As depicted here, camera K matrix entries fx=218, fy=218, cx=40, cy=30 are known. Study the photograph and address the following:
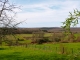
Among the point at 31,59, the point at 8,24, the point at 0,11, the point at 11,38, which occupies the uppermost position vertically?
the point at 0,11

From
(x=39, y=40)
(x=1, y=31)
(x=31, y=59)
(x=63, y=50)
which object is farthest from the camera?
(x=39, y=40)

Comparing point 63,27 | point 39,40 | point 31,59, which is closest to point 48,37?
point 39,40

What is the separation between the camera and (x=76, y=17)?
3143mm

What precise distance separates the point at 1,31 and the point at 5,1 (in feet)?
12.4

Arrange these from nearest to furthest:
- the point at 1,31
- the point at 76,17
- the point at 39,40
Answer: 1. the point at 76,17
2. the point at 1,31
3. the point at 39,40

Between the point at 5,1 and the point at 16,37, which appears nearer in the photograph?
the point at 16,37

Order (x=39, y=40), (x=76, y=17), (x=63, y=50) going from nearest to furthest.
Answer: (x=76, y=17) < (x=63, y=50) < (x=39, y=40)

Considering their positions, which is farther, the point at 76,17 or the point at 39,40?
the point at 39,40

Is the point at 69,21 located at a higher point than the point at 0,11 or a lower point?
lower

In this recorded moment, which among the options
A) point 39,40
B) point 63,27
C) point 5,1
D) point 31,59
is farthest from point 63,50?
point 63,27

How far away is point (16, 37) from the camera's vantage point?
2233 centimetres

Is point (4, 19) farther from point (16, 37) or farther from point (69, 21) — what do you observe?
point (69, 21)

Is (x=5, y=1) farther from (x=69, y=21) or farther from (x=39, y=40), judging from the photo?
(x=39, y=40)

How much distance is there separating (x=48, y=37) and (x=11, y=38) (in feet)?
205
